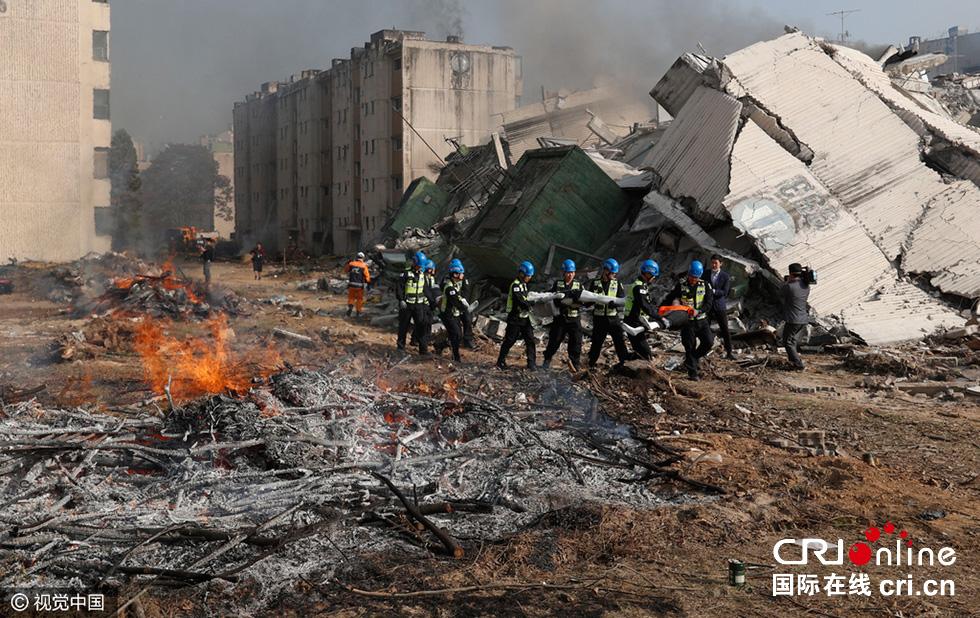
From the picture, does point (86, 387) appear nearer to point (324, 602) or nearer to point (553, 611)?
point (324, 602)

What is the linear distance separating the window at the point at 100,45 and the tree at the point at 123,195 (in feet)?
9.74

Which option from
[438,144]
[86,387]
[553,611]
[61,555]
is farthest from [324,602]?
[438,144]

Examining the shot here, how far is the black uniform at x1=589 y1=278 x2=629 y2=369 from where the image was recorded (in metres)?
11.4

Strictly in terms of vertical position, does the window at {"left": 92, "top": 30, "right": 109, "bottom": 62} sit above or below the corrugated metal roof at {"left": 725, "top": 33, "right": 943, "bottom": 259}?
above

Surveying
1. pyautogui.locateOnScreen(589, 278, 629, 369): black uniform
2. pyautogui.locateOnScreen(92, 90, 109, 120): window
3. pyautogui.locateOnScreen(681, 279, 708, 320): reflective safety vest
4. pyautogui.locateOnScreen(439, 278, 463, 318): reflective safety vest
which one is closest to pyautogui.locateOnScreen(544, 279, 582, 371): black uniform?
pyautogui.locateOnScreen(589, 278, 629, 369): black uniform

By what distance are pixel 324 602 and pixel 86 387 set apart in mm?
7313

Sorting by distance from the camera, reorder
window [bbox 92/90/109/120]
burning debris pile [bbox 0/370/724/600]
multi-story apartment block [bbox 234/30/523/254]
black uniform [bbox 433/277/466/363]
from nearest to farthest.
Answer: burning debris pile [bbox 0/370/724/600]
black uniform [bbox 433/277/466/363]
window [bbox 92/90/109/120]
multi-story apartment block [bbox 234/30/523/254]

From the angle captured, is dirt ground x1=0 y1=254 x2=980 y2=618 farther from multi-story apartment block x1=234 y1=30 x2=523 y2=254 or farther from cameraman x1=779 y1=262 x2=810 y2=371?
multi-story apartment block x1=234 y1=30 x2=523 y2=254

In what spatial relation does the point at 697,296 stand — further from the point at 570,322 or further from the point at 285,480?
the point at 285,480

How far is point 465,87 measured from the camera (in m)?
40.2

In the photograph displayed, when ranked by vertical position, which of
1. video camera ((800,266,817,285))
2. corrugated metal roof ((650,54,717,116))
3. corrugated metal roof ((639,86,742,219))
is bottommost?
video camera ((800,266,817,285))

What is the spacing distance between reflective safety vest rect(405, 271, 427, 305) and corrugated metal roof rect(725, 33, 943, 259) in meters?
7.47

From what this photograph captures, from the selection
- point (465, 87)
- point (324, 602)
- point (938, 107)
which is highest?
point (465, 87)

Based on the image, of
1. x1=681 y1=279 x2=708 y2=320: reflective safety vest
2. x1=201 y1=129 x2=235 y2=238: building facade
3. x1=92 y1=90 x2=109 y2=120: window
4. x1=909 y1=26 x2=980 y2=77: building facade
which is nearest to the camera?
x1=681 y1=279 x2=708 y2=320: reflective safety vest
